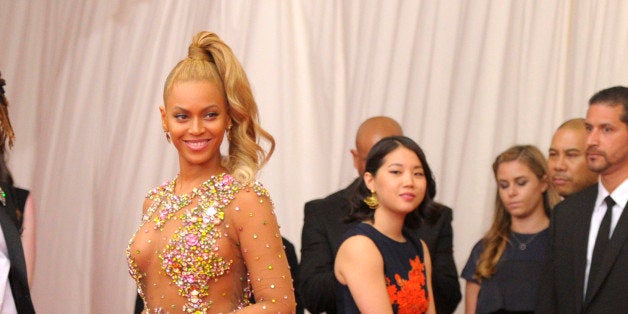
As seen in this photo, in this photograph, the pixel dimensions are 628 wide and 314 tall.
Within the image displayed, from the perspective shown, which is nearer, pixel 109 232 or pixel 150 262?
pixel 150 262

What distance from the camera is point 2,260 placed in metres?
3.28

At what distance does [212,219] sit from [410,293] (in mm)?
1152

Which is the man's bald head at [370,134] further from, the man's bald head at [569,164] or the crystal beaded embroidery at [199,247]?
the crystal beaded embroidery at [199,247]

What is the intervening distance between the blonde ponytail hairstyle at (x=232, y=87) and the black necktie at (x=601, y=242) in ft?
6.04

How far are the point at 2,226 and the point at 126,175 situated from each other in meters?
2.99

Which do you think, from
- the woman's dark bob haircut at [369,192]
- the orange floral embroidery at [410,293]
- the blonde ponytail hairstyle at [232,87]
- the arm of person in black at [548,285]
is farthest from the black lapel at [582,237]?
the blonde ponytail hairstyle at [232,87]

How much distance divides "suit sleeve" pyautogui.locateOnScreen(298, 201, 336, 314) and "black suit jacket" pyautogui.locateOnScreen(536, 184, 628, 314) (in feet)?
2.83

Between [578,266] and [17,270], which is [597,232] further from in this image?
[17,270]

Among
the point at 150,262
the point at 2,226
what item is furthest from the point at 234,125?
the point at 2,226

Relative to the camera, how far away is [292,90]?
6.22 meters

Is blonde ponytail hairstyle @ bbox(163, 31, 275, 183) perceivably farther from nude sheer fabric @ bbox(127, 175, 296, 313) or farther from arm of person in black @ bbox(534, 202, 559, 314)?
arm of person in black @ bbox(534, 202, 559, 314)

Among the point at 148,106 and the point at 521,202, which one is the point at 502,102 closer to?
the point at 521,202

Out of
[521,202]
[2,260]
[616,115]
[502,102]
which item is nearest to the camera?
[2,260]

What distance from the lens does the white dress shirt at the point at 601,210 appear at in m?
4.54
